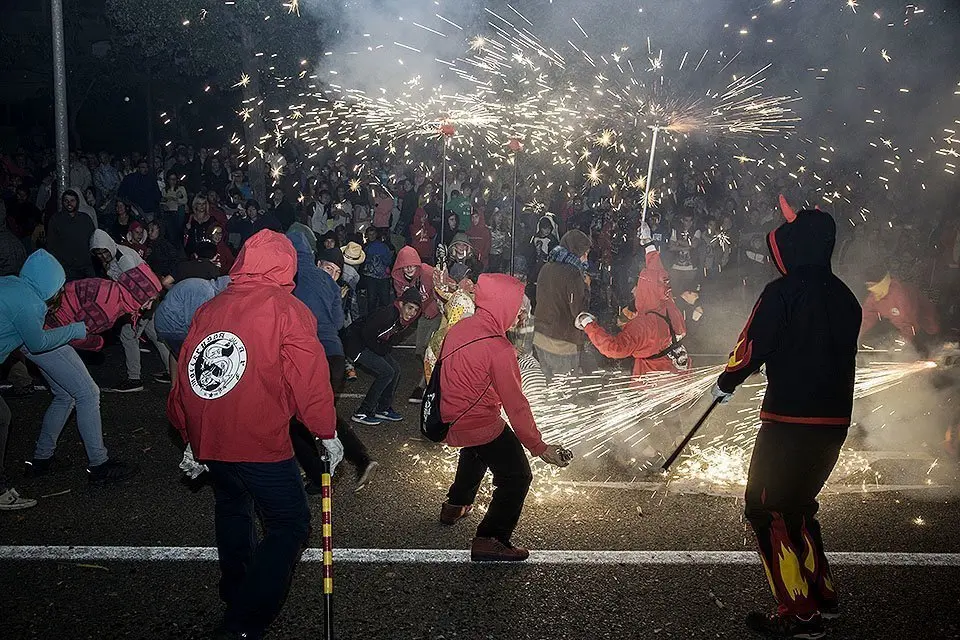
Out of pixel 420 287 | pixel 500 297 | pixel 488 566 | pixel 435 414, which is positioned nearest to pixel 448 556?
pixel 488 566

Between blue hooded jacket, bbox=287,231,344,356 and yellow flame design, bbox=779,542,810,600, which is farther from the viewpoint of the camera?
blue hooded jacket, bbox=287,231,344,356

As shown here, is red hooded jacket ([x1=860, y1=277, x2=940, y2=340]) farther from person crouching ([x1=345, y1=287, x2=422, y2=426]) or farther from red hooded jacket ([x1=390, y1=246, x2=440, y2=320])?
person crouching ([x1=345, y1=287, x2=422, y2=426])

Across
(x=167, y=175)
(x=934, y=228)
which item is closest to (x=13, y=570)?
(x=167, y=175)

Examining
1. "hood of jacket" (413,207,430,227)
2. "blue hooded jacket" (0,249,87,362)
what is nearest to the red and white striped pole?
"blue hooded jacket" (0,249,87,362)

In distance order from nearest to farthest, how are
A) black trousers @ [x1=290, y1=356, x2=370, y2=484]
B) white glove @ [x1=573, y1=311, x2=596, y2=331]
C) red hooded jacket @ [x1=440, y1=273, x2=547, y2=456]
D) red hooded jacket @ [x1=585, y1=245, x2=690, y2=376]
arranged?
red hooded jacket @ [x1=440, y1=273, x2=547, y2=456] → black trousers @ [x1=290, y1=356, x2=370, y2=484] → red hooded jacket @ [x1=585, y1=245, x2=690, y2=376] → white glove @ [x1=573, y1=311, x2=596, y2=331]

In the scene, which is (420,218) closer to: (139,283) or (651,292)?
(139,283)

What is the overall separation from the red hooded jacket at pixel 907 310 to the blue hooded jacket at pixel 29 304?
7593 millimetres

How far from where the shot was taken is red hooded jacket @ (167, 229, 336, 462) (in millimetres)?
3516

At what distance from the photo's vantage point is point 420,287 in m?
8.93

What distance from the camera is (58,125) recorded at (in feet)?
37.8

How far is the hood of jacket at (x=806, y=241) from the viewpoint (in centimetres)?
408

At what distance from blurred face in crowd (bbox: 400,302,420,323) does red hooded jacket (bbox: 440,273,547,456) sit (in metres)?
2.65

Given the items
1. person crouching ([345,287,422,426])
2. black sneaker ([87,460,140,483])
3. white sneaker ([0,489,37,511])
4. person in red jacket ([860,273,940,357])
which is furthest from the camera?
person in red jacket ([860,273,940,357])

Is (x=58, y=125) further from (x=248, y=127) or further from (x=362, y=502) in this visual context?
(x=362, y=502)
